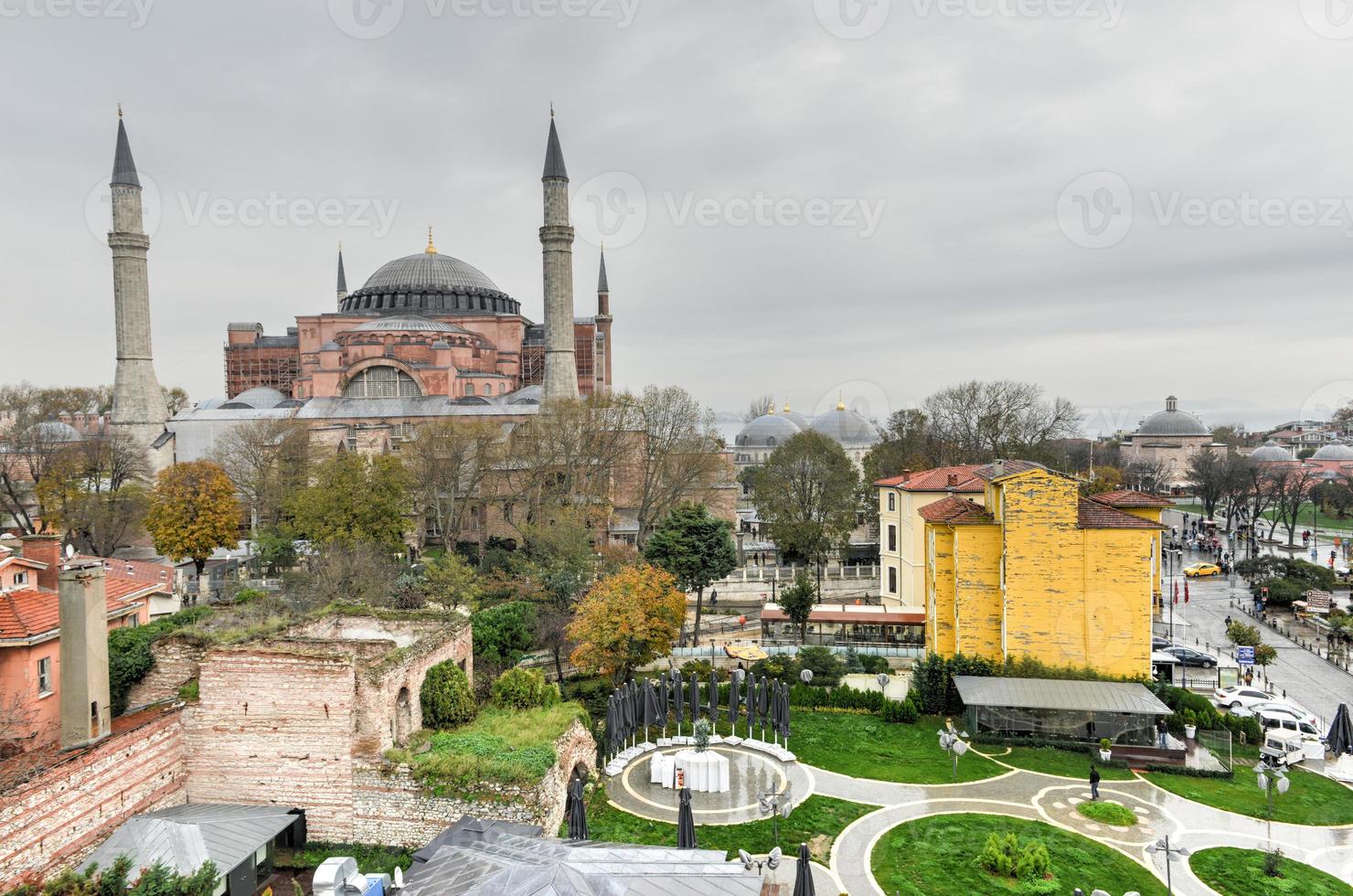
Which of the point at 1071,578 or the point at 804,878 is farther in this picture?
the point at 1071,578

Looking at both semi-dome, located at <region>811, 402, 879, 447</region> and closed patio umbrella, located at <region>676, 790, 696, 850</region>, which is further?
semi-dome, located at <region>811, 402, 879, 447</region>

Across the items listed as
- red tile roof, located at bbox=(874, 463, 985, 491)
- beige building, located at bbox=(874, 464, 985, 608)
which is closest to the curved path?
red tile roof, located at bbox=(874, 463, 985, 491)

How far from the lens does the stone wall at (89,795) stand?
9492 mm

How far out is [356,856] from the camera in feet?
39.1

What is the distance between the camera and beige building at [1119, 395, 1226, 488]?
69.4 metres

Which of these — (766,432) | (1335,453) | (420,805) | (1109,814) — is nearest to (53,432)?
(420,805)

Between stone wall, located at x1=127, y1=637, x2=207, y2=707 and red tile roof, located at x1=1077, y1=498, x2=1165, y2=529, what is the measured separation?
62.0 ft

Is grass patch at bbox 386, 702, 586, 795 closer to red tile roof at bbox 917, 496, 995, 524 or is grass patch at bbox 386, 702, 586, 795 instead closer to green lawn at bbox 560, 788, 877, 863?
green lawn at bbox 560, 788, 877, 863

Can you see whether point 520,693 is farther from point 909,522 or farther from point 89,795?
point 909,522

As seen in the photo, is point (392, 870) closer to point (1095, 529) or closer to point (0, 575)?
point (0, 575)

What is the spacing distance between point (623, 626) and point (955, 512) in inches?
351

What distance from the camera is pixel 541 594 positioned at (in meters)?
24.1

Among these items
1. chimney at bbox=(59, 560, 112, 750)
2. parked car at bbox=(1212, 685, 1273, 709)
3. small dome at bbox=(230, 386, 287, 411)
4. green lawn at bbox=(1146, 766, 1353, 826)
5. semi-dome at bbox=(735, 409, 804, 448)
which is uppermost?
small dome at bbox=(230, 386, 287, 411)

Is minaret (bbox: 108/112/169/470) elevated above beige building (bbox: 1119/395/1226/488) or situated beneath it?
elevated above
